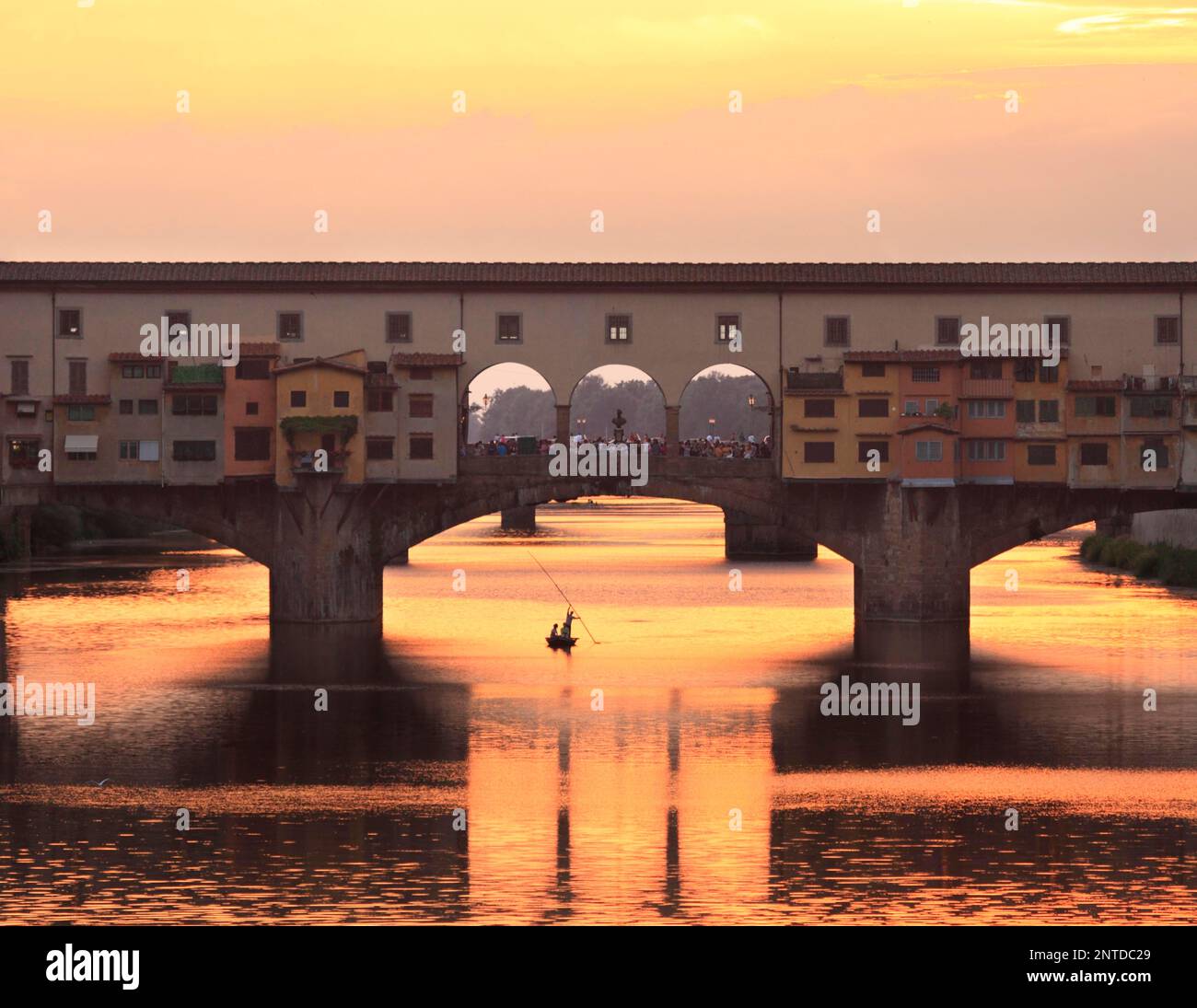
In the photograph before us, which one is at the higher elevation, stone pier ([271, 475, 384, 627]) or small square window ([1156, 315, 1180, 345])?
small square window ([1156, 315, 1180, 345])

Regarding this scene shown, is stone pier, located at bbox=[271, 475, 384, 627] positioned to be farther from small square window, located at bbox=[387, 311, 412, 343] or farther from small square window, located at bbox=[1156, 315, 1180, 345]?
small square window, located at bbox=[1156, 315, 1180, 345]

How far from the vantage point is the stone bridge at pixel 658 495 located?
70750 millimetres

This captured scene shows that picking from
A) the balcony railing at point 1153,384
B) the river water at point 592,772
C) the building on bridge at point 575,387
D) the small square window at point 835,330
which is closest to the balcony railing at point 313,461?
the building on bridge at point 575,387

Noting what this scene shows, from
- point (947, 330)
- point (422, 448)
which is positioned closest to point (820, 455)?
point (947, 330)

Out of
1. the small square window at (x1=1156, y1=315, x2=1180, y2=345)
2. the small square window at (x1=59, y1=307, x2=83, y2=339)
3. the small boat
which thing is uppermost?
the small square window at (x1=59, y1=307, x2=83, y2=339)

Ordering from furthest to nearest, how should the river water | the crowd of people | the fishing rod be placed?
the fishing rod
the crowd of people
the river water

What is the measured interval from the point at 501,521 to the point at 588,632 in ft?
348

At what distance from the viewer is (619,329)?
234ft

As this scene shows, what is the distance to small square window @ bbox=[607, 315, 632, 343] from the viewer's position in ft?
234

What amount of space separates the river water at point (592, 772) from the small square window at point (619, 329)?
37.5 ft

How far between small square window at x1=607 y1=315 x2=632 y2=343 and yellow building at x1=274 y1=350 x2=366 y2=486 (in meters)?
9.25

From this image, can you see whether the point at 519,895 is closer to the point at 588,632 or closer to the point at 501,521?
the point at 588,632

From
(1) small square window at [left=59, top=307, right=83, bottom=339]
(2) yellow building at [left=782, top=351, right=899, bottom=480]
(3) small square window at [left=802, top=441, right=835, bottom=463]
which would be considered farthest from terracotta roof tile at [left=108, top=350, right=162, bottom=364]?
(3) small square window at [left=802, top=441, right=835, bottom=463]

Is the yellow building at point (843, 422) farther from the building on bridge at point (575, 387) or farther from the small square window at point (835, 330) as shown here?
the small square window at point (835, 330)
